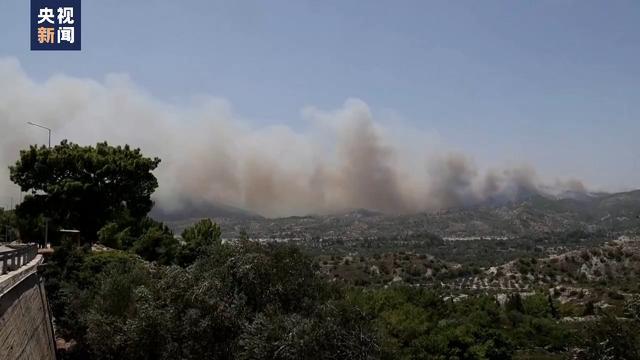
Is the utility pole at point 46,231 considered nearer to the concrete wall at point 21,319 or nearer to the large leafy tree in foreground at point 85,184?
the large leafy tree in foreground at point 85,184

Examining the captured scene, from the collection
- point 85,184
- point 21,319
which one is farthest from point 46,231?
point 21,319

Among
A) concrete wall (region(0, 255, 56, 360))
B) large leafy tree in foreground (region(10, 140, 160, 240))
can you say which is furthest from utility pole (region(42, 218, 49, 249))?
concrete wall (region(0, 255, 56, 360))

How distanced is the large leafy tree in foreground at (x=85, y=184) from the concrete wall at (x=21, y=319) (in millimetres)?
30855

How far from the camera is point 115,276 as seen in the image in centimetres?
3481

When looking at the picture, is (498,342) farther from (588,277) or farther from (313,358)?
(588,277)

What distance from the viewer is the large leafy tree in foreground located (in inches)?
2249

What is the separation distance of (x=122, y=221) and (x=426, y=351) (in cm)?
Answer: 3479

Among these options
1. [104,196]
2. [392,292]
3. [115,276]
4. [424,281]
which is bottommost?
[424,281]

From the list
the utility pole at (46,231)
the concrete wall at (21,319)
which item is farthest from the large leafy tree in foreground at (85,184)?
the concrete wall at (21,319)

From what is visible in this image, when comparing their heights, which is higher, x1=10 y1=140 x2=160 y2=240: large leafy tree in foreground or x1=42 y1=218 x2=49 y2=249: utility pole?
x1=10 y1=140 x2=160 y2=240: large leafy tree in foreground

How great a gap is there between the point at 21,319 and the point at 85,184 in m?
38.9

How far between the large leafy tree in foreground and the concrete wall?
101ft

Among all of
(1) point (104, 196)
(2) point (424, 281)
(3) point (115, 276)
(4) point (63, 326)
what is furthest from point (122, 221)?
(2) point (424, 281)

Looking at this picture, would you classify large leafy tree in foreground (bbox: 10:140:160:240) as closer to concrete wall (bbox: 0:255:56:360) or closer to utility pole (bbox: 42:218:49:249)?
utility pole (bbox: 42:218:49:249)
